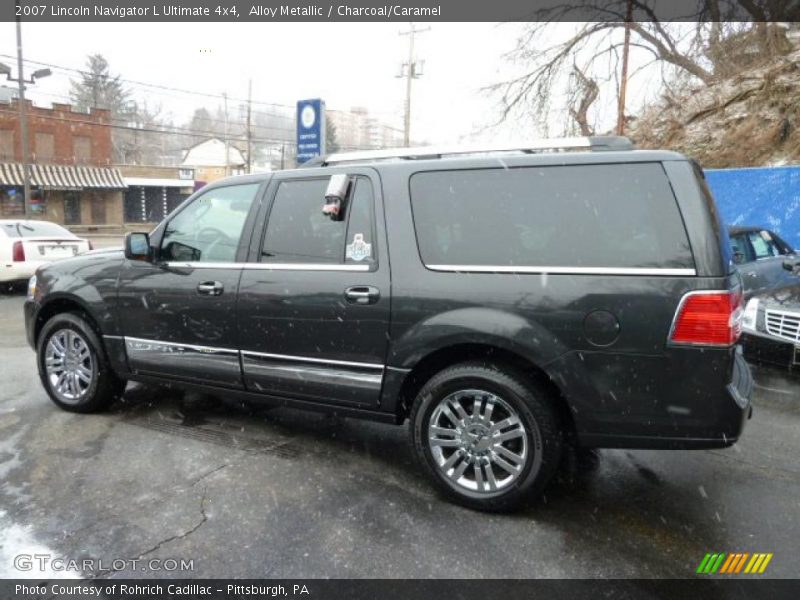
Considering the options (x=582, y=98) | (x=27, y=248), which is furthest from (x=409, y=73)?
(x=27, y=248)

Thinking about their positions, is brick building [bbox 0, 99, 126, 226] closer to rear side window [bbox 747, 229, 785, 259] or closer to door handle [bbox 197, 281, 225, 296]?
door handle [bbox 197, 281, 225, 296]

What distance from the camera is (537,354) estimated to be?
9.53 feet

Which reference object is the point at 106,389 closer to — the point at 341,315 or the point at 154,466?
the point at 154,466

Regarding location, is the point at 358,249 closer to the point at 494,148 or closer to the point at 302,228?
the point at 302,228

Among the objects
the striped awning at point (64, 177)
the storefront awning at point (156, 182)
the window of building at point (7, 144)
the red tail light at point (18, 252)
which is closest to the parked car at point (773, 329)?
the red tail light at point (18, 252)

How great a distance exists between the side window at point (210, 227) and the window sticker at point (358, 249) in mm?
896

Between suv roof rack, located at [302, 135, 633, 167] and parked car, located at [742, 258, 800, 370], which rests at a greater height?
suv roof rack, located at [302, 135, 633, 167]

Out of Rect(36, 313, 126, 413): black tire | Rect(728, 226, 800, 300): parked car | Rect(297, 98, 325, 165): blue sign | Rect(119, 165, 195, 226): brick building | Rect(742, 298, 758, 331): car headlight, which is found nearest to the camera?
Rect(36, 313, 126, 413): black tire

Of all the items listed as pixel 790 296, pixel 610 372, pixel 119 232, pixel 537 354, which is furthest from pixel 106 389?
pixel 119 232

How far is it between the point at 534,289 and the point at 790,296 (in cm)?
427

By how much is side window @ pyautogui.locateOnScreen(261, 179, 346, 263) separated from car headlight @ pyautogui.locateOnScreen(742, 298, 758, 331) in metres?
4.30

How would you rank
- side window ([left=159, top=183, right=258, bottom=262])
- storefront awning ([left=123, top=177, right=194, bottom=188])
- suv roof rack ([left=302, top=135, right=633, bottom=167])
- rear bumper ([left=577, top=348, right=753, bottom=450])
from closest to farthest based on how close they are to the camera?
rear bumper ([left=577, top=348, right=753, bottom=450]) < suv roof rack ([left=302, top=135, right=633, bottom=167]) < side window ([left=159, top=183, right=258, bottom=262]) < storefront awning ([left=123, top=177, right=194, bottom=188])
